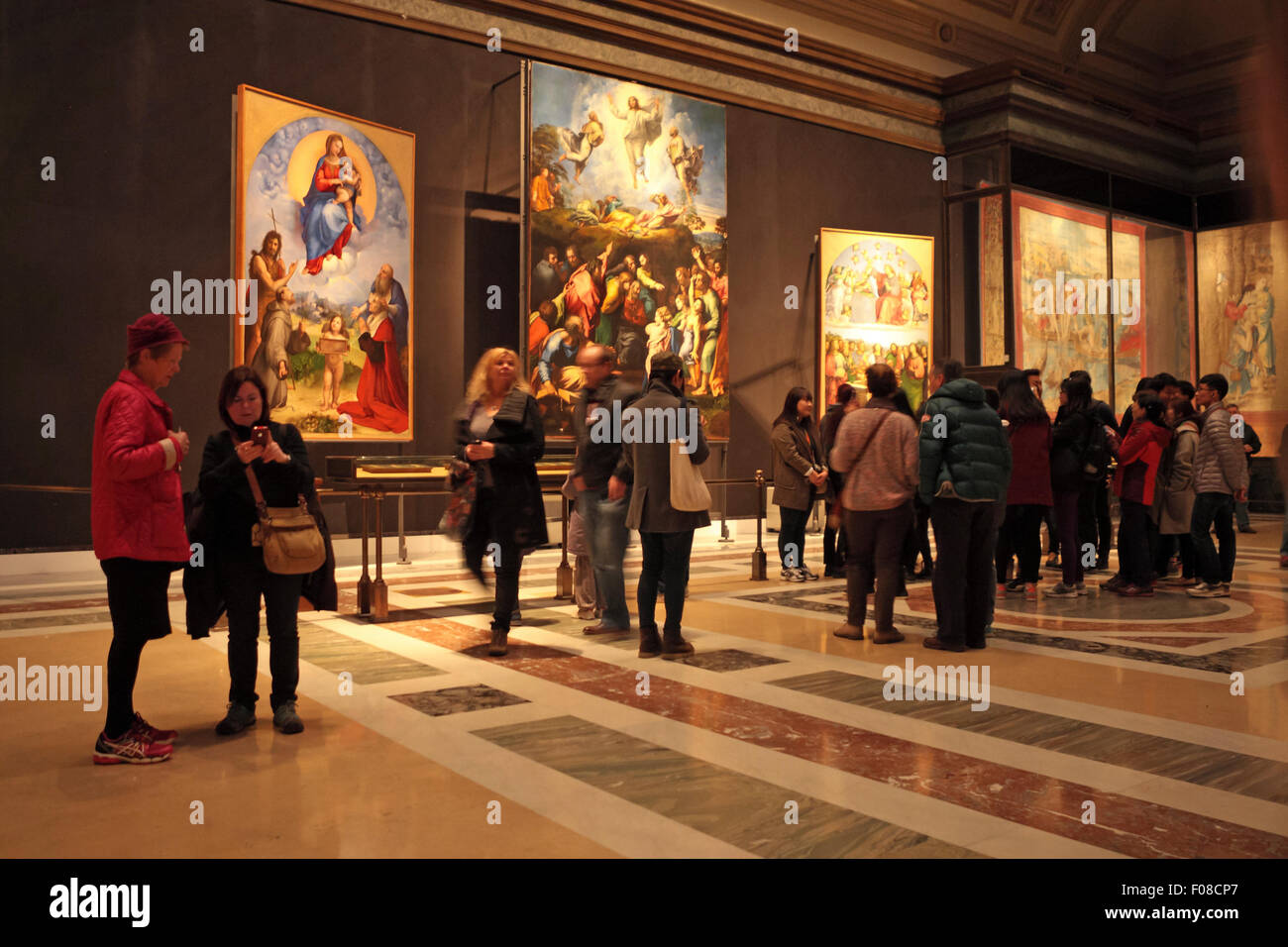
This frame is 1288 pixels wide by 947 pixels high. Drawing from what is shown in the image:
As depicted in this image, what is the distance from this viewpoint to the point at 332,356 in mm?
11016

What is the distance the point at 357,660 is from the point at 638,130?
9.70 metres

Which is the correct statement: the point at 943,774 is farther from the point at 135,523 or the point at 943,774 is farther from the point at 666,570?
the point at 135,523

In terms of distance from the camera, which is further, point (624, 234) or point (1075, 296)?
point (1075, 296)

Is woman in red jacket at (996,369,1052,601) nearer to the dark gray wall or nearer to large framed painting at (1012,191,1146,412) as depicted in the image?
the dark gray wall

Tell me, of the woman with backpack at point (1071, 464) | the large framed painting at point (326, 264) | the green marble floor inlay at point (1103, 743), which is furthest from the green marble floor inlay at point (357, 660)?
the woman with backpack at point (1071, 464)

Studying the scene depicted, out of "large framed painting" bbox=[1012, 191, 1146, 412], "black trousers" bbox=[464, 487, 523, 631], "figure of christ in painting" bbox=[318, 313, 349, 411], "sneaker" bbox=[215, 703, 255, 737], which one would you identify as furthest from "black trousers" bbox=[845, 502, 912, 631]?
"large framed painting" bbox=[1012, 191, 1146, 412]

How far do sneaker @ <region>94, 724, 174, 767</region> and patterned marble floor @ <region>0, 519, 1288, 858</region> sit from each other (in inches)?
2.5

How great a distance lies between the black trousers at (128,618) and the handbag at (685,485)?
2.74m

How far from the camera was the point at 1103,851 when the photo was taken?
2910 mm

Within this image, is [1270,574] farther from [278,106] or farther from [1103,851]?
[278,106]

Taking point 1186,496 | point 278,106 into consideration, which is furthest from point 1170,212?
point 278,106

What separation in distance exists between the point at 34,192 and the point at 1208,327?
20.3 m

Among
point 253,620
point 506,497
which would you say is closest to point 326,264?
point 506,497

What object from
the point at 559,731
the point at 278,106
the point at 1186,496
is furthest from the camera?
the point at 278,106
